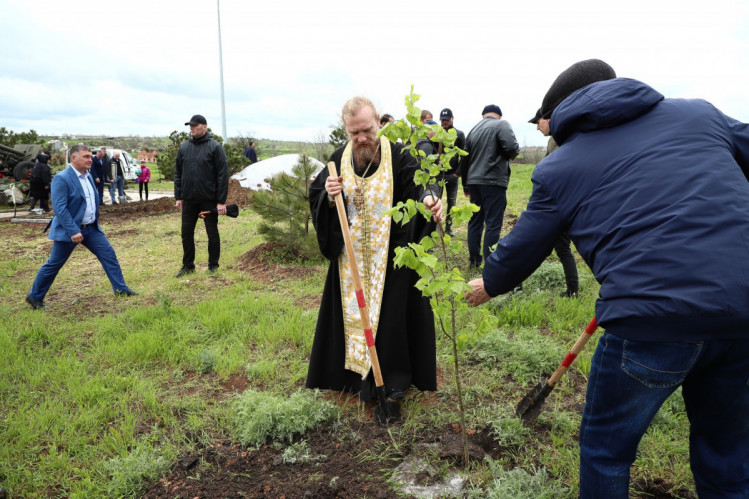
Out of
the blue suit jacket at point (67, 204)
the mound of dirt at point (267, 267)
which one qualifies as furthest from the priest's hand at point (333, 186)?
the blue suit jacket at point (67, 204)

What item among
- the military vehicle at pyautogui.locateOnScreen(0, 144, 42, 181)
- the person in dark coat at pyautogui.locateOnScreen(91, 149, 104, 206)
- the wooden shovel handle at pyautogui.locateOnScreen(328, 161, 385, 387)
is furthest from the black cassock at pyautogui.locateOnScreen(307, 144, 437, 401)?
the military vehicle at pyautogui.locateOnScreen(0, 144, 42, 181)

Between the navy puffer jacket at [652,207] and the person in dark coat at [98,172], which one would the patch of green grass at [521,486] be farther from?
the person in dark coat at [98,172]

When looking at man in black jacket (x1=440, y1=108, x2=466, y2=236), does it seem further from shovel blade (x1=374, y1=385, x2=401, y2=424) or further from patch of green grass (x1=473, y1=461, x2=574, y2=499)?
patch of green grass (x1=473, y1=461, x2=574, y2=499)

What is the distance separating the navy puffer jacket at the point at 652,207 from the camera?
1.39 meters

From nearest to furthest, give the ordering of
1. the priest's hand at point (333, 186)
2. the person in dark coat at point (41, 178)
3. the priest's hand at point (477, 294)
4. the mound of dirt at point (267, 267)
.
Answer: the priest's hand at point (477, 294) → the priest's hand at point (333, 186) → the mound of dirt at point (267, 267) → the person in dark coat at point (41, 178)

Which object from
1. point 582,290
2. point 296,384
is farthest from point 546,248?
point 582,290

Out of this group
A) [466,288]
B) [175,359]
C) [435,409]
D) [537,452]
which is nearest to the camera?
[466,288]

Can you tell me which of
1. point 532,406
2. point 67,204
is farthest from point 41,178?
point 532,406

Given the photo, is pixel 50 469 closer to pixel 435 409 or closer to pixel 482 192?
pixel 435 409

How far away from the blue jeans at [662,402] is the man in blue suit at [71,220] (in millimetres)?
5648

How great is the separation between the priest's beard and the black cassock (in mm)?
68

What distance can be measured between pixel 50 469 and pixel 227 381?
4.15 ft

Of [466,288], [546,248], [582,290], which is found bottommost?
[582,290]

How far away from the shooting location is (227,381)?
378cm
